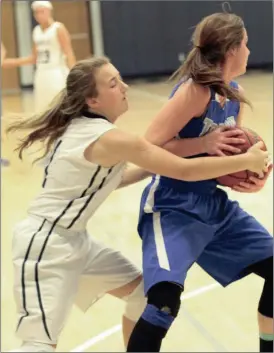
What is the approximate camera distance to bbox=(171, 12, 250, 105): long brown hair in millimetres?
1684

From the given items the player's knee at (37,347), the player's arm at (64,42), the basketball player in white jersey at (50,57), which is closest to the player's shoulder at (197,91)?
the player's knee at (37,347)

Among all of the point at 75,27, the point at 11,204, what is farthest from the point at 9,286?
the point at 75,27

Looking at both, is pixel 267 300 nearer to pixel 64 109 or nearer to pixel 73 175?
pixel 73 175

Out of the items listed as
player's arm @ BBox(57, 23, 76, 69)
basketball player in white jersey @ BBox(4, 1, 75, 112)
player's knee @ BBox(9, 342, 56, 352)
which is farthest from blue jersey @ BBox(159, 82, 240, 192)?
player's arm @ BBox(57, 23, 76, 69)

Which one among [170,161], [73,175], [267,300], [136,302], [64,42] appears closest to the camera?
[170,161]

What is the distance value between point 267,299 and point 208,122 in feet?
1.78

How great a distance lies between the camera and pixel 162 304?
5.65 feet

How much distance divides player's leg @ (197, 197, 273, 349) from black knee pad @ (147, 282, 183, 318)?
9.1 inches

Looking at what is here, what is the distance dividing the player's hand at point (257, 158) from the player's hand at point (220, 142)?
0.05 metres

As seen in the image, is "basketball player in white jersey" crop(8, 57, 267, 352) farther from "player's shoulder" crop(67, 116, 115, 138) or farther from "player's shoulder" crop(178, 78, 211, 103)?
"player's shoulder" crop(178, 78, 211, 103)

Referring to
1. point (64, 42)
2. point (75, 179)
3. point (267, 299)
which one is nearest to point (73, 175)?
point (75, 179)

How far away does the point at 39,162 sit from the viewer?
1941 mm

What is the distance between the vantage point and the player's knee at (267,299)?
6.15 ft

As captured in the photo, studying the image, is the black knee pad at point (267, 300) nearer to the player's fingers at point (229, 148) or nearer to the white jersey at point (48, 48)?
the player's fingers at point (229, 148)
